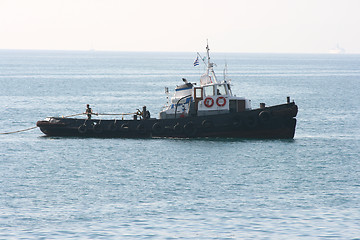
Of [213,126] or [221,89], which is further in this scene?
[221,89]

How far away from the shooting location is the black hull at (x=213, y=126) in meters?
39.7

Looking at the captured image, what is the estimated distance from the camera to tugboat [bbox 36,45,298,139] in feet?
131

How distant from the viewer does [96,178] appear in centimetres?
3127

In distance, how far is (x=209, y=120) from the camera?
1581 inches

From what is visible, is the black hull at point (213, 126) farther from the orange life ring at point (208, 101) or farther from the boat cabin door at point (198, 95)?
the boat cabin door at point (198, 95)

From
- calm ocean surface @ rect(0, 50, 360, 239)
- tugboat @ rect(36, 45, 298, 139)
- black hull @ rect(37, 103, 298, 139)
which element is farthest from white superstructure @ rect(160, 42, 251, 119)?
calm ocean surface @ rect(0, 50, 360, 239)

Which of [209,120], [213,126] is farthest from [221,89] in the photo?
[213,126]

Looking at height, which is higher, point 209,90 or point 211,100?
point 209,90

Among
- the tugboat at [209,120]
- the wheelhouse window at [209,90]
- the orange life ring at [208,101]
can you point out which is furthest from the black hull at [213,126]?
the wheelhouse window at [209,90]

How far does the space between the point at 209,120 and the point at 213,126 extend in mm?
476

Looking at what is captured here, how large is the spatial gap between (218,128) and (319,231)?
18.1 metres

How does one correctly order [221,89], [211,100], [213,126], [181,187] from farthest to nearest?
[221,89], [211,100], [213,126], [181,187]

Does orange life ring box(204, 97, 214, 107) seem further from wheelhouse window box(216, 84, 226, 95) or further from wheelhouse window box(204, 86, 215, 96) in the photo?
wheelhouse window box(216, 84, 226, 95)

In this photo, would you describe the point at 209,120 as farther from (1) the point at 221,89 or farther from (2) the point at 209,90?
(1) the point at 221,89
